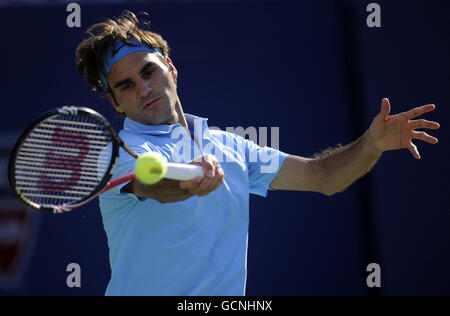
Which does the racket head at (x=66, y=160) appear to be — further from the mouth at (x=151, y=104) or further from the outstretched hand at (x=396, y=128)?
the outstretched hand at (x=396, y=128)

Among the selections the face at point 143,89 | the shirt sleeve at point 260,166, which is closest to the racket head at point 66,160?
the face at point 143,89

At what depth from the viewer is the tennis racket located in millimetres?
2023

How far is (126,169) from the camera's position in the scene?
2.21m

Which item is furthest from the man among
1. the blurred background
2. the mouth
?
the blurred background

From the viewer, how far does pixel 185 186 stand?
1.96 meters

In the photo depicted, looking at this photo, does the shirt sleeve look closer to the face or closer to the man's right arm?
the face

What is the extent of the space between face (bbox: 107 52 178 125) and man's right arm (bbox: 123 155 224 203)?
394 millimetres

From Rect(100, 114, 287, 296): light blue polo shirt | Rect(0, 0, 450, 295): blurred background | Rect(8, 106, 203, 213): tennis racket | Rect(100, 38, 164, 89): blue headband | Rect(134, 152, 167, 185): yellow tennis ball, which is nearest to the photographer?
Rect(134, 152, 167, 185): yellow tennis ball

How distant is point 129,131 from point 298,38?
241 centimetres

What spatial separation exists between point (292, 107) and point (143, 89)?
2228mm

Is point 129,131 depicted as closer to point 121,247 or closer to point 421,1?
point 121,247
